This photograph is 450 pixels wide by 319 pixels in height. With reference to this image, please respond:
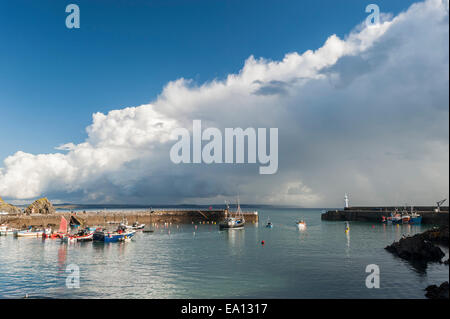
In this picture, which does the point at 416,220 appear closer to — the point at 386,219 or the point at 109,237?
the point at 386,219

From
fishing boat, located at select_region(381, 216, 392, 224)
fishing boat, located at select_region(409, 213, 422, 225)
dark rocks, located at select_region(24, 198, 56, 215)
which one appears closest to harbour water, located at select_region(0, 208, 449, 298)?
fishing boat, located at select_region(409, 213, 422, 225)

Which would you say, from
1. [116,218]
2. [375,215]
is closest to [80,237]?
[116,218]

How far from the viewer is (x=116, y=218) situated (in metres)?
156

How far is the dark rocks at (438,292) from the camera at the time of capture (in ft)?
101

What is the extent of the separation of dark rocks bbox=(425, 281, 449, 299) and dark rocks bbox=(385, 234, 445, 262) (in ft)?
61.3

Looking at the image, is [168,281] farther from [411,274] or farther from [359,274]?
[411,274]

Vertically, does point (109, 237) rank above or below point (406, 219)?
above

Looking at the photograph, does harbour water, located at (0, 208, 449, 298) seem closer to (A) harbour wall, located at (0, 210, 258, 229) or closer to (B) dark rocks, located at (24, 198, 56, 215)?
(A) harbour wall, located at (0, 210, 258, 229)

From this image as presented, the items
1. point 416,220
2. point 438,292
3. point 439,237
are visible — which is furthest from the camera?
point 416,220

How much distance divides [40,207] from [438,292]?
166 metres
